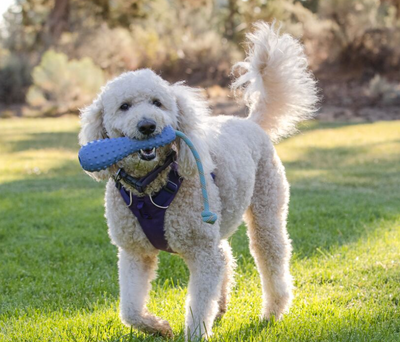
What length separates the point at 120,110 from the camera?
139 inches

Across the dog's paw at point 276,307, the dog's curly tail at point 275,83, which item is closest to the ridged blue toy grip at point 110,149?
the dog's paw at point 276,307

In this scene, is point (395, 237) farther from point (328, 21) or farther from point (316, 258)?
point (328, 21)

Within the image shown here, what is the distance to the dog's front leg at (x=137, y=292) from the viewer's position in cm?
363

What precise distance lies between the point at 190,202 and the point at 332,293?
166 centimetres

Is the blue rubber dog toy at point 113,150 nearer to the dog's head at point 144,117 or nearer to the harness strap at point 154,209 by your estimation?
the dog's head at point 144,117

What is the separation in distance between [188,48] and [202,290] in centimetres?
2513

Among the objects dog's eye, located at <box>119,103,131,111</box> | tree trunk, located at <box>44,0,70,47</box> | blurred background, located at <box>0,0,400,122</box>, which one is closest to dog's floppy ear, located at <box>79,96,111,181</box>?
dog's eye, located at <box>119,103,131,111</box>

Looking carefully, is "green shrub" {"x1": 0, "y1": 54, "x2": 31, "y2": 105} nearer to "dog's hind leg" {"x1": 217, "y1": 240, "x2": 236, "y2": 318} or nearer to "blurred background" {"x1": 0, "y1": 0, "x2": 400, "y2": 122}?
"blurred background" {"x1": 0, "y1": 0, "x2": 400, "y2": 122}

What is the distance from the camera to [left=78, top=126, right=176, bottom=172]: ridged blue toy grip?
127 inches

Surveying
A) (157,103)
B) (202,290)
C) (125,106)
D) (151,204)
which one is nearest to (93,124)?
(125,106)

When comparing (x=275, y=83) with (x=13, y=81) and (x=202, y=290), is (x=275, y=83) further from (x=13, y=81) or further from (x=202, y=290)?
(x=13, y=81)

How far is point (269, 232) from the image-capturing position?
4488 millimetres

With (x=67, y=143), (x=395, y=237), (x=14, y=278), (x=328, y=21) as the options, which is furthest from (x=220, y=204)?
(x=328, y=21)

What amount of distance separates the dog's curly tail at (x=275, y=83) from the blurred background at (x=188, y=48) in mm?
14526
